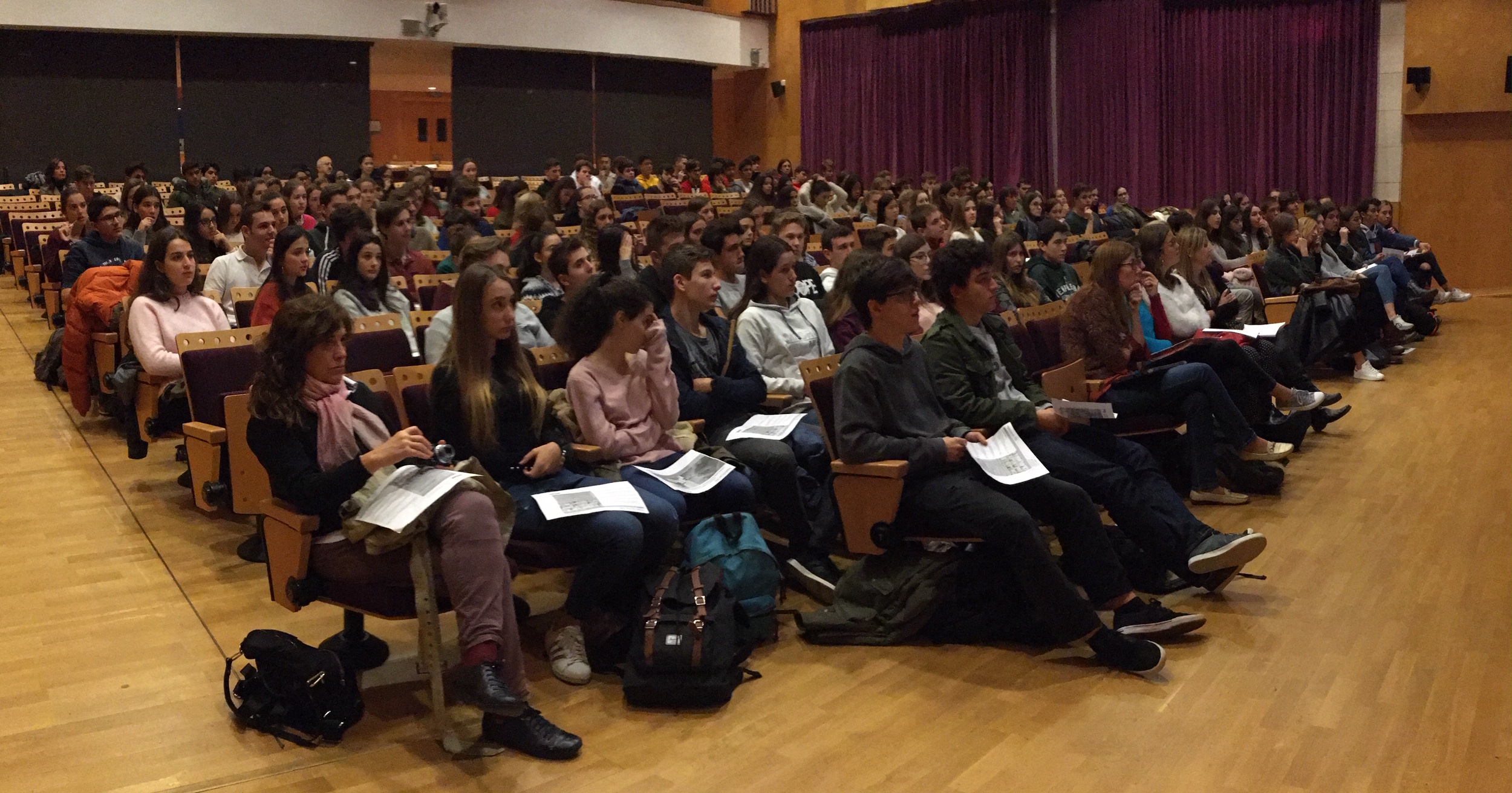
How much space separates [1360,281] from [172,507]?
720 cm

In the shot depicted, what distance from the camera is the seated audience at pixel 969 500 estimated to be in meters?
3.56

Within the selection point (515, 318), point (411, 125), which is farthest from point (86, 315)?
point (411, 125)

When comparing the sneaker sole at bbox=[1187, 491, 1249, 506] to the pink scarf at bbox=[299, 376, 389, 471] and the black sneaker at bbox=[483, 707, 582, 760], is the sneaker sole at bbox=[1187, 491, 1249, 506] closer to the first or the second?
the black sneaker at bbox=[483, 707, 582, 760]

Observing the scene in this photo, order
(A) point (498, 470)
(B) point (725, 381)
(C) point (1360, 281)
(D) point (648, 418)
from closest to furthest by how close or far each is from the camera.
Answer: (A) point (498, 470) < (D) point (648, 418) < (B) point (725, 381) < (C) point (1360, 281)

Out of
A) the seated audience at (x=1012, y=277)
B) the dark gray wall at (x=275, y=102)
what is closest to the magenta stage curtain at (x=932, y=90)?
the dark gray wall at (x=275, y=102)

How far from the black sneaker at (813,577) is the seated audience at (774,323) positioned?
0.68m

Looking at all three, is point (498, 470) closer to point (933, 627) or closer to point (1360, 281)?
point (933, 627)

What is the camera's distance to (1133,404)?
5.11 metres

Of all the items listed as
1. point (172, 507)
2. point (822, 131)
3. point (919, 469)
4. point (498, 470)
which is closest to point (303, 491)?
point (498, 470)

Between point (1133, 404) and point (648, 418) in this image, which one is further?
point (1133, 404)

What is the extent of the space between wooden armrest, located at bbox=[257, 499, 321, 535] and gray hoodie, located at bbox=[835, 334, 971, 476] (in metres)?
1.46

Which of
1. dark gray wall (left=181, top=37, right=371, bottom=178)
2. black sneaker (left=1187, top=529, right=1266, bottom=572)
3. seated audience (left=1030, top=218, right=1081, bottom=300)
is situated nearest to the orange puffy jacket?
black sneaker (left=1187, top=529, right=1266, bottom=572)

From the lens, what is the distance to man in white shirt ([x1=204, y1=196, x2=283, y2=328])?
19.1ft

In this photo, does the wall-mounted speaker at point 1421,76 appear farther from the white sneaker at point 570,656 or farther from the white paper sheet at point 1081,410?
the white sneaker at point 570,656
